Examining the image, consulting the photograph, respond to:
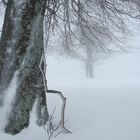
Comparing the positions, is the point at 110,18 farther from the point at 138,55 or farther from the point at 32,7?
the point at 138,55

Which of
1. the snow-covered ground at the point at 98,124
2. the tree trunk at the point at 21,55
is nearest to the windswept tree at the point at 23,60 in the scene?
the tree trunk at the point at 21,55

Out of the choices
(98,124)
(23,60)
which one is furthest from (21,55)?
(98,124)

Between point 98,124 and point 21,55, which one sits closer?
point 21,55

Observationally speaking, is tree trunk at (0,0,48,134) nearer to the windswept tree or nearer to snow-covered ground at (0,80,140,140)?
the windswept tree

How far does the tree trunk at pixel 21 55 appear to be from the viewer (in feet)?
10.7

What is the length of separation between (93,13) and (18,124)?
4.17 meters

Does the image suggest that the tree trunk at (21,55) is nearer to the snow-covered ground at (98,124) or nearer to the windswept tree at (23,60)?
the windswept tree at (23,60)

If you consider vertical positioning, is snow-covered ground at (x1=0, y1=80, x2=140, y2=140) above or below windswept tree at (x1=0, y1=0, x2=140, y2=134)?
below

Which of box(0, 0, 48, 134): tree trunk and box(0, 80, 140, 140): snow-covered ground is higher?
box(0, 0, 48, 134): tree trunk

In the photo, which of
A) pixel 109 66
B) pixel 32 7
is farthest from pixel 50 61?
pixel 32 7

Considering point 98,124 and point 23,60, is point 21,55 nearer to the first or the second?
point 23,60

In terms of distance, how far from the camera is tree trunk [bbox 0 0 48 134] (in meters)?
3.26

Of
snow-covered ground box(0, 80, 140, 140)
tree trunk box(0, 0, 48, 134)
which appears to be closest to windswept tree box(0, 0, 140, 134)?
tree trunk box(0, 0, 48, 134)

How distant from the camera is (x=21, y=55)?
3322 mm
